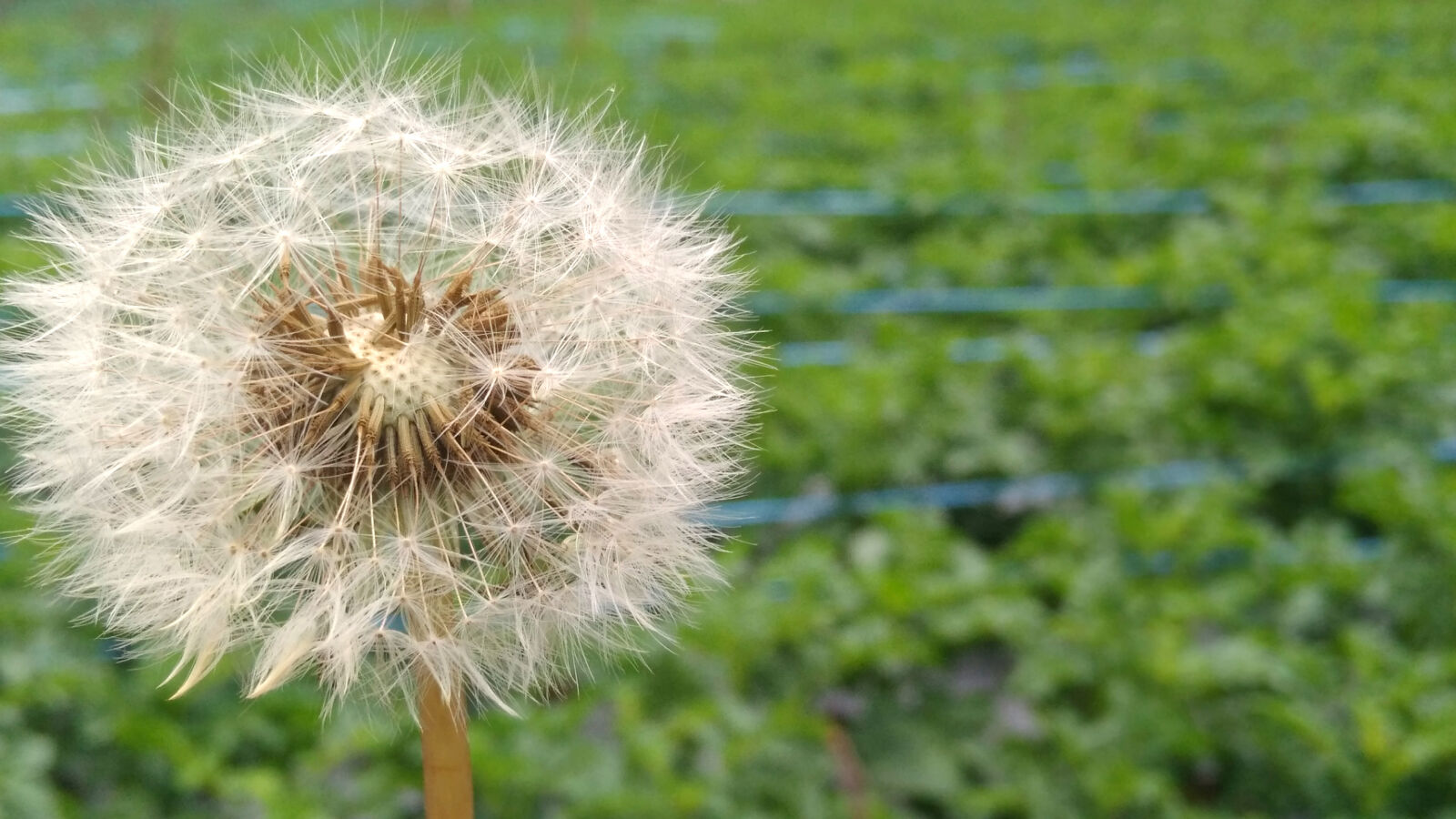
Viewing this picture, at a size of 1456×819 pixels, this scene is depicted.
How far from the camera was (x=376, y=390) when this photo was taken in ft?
4.45

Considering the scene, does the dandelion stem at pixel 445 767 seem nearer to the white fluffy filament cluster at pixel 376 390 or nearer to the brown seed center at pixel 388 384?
the white fluffy filament cluster at pixel 376 390

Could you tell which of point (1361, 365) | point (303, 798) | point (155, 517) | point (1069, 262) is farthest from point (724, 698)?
point (1069, 262)

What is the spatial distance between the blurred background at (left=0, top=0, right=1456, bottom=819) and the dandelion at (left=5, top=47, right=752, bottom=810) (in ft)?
0.64

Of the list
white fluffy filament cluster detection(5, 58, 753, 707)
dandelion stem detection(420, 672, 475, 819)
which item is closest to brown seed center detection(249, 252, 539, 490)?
white fluffy filament cluster detection(5, 58, 753, 707)

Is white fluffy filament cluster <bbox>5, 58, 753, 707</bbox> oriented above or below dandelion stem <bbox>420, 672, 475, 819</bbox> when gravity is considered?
above

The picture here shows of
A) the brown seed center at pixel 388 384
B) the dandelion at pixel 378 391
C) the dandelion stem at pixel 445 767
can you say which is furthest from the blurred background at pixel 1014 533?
the dandelion stem at pixel 445 767

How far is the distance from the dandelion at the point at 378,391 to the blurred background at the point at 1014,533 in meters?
0.20

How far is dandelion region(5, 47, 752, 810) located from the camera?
54.4 inches

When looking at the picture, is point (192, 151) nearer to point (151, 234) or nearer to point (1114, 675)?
point (151, 234)

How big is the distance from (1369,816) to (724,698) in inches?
68.2

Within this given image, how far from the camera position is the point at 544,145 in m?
1.78

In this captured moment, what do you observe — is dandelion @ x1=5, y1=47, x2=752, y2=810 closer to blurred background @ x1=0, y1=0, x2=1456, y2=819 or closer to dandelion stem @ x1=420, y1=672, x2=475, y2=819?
dandelion stem @ x1=420, y1=672, x2=475, y2=819

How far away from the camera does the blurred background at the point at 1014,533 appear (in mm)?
2994

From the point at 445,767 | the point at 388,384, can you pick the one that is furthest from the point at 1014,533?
the point at 445,767
